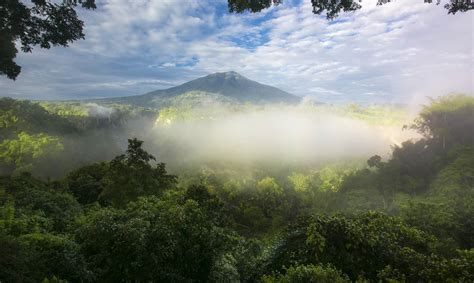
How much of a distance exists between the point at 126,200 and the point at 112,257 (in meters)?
15.4

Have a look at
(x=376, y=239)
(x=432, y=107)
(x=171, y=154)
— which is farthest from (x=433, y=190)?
(x=171, y=154)

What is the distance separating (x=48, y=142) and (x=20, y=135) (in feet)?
28.7

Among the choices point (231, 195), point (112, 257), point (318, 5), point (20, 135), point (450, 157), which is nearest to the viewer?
point (318, 5)

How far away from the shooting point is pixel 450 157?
6456 centimetres

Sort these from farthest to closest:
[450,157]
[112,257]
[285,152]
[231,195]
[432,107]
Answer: [285,152]
[231,195]
[432,107]
[450,157]
[112,257]

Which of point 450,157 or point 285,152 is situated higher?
point 450,157

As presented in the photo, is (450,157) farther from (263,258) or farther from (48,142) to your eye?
(48,142)

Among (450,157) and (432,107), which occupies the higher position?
(432,107)

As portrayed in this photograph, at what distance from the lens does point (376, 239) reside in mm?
10930

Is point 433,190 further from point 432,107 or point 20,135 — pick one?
point 20,135

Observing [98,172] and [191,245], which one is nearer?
[191,245]

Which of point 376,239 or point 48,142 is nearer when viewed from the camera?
point 376,239

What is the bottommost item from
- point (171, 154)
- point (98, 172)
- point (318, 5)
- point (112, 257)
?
point (171, 154)

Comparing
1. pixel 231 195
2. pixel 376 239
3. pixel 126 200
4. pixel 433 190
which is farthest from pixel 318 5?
pixel 231 195
